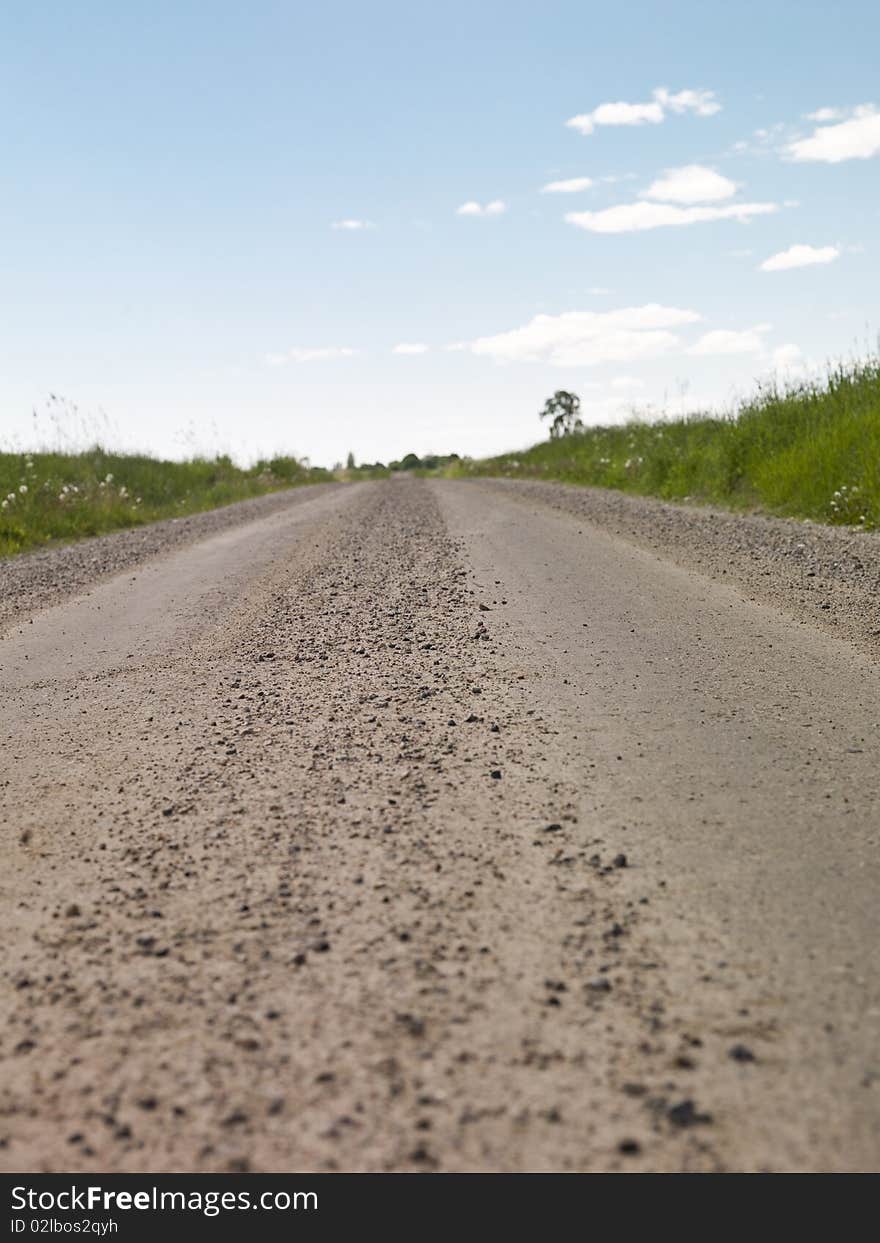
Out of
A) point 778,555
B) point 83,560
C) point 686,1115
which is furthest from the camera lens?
point 83,560

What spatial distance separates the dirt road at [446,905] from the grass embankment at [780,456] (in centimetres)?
612

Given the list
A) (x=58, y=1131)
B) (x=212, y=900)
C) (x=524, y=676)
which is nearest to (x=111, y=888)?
(x=212, y=900)

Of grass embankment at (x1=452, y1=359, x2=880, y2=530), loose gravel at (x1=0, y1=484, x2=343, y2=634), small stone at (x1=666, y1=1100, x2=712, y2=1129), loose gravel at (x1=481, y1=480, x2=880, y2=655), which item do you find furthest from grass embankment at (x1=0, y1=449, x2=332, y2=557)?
small stone at (x1=666, y1=1100, x2=712, y2=1129)

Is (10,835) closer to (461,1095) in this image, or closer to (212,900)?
(212,900)

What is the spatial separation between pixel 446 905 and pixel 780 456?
1163 cm

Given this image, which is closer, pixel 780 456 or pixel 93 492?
pixel 780 456

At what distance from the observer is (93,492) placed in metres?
16.7

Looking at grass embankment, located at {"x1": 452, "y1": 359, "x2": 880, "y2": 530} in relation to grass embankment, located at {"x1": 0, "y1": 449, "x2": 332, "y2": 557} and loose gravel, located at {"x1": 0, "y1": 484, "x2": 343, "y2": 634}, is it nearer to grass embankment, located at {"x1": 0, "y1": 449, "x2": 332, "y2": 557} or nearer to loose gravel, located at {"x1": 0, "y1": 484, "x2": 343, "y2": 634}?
loose gravel, located at {"x1": 0, "y1": 484, "x2": 343, "y2": 634}

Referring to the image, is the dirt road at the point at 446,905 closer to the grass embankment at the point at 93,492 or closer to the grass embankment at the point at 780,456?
the grass embankment at the point at 780,456

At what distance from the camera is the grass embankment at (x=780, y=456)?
36.3 ft

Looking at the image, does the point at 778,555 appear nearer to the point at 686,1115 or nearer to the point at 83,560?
the point at 83,560

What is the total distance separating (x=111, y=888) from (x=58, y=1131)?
991mm

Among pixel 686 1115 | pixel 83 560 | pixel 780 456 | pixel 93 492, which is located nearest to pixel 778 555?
pixel 780 456

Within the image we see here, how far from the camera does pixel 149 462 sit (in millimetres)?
22906
